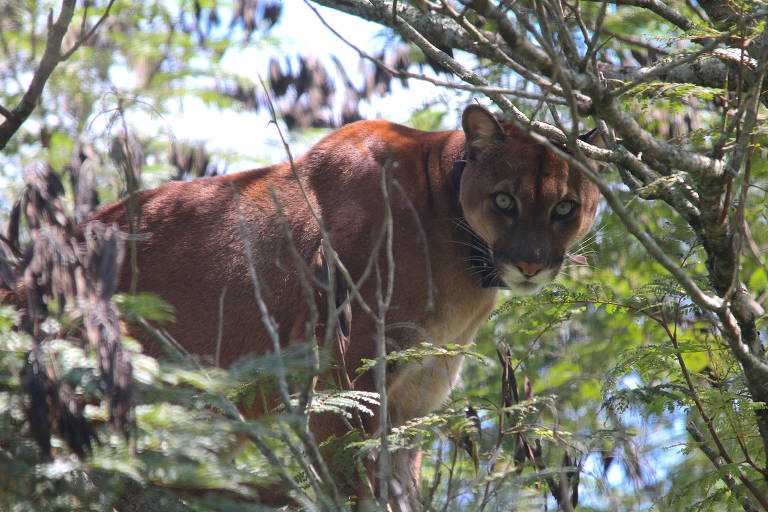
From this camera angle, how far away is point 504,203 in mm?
4535

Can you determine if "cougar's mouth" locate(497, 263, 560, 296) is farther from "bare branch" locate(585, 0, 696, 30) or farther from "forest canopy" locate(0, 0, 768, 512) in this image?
"bare branch" locate(585, 0, 696, 30)

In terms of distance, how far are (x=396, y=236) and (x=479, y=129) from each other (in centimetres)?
79

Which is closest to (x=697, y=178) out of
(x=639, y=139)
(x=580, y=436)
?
(x=639, y=139)

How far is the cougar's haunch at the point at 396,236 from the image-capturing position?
14.7ft

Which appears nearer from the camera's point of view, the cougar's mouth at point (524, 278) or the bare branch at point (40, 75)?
the bare branch at point (40, 75)

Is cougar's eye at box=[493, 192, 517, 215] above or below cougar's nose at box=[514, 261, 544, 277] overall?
above

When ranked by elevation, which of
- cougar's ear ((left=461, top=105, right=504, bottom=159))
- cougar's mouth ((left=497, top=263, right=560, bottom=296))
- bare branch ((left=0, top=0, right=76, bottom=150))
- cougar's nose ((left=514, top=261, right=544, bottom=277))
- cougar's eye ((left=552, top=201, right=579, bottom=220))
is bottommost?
cougar's mouth ((left=497, top=263, right=560, bottom=296))

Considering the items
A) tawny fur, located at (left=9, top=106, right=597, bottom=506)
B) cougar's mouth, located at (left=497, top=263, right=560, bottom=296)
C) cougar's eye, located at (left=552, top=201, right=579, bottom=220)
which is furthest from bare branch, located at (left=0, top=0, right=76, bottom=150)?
cougar's eye, located at (left=552, top=201, right=579, bottom=220)

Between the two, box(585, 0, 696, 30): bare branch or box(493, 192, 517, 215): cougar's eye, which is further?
box(493, 192, 517, 215): cougar's eye

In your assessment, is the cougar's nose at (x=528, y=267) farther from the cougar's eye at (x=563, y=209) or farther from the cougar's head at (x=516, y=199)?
the cougar's eye at (x=563, y=209)

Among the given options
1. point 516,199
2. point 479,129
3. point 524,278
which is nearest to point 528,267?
point 524,278

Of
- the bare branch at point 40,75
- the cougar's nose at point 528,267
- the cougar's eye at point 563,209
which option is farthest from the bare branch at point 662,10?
the bare branch at point 40,75

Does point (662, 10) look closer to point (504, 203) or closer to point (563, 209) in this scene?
point (563, 209)

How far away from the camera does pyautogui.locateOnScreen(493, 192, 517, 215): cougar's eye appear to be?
178 inches
